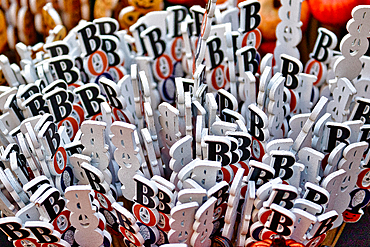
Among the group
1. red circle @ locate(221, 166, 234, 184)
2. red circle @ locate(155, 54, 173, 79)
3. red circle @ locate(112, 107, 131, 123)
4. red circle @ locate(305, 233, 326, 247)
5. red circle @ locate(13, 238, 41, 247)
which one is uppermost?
red circle @ locate(155, 54, 173, 79)

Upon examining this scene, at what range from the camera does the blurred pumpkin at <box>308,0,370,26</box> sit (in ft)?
3.21

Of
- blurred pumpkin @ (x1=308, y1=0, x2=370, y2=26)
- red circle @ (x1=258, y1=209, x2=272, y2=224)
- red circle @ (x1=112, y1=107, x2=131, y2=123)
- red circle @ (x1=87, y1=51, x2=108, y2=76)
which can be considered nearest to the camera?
Answer: red circle @ (x1=258, y1=209, x2=272, y2=224)

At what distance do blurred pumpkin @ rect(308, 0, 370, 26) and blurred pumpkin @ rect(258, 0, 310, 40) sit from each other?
0.07 feet

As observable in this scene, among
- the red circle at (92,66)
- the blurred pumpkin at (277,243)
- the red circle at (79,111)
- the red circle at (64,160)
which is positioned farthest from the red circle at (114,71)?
the blurred pumpkin at (277,243)

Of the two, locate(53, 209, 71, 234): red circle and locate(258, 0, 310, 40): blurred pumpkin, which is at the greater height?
locate(258, 0, 310, 40): blurred pumpkin

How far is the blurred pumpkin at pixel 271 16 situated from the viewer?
1062mm

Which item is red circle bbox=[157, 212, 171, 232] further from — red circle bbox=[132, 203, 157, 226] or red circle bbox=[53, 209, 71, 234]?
red circle bbox=[53, 209, 71, 234]

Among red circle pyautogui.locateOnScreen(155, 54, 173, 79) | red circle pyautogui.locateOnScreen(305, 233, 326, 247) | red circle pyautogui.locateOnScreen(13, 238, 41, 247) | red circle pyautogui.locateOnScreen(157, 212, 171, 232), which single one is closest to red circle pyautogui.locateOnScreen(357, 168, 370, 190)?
red circle pyautogui.locateOnScreen(305, 233, 326, 247)

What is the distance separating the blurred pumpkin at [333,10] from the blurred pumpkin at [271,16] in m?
0.02

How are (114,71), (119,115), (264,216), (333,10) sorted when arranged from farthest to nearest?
(333,10), (114,71), (119,115), (264,216)

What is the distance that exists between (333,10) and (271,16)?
0.56 ft

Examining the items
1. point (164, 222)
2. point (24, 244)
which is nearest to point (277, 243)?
point (164, 222)

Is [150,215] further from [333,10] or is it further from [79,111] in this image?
[333,10]

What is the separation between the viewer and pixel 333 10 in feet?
3.31
